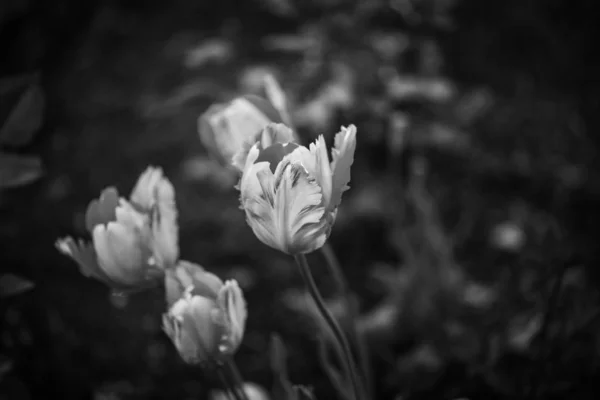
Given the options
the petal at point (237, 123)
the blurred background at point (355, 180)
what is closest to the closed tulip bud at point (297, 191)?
the petal at point (237, 123)

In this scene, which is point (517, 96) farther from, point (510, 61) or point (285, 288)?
point (285, 288)

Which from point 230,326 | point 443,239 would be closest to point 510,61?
point 443,239

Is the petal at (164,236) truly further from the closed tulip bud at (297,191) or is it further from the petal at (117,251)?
the closed tulip bud at (297,191)

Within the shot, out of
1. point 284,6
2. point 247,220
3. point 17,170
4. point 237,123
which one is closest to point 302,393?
point 247,220

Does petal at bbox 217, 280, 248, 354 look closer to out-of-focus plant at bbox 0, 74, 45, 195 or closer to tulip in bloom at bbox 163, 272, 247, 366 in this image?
tulip in bloom at bbox 163, 272, 247, 366

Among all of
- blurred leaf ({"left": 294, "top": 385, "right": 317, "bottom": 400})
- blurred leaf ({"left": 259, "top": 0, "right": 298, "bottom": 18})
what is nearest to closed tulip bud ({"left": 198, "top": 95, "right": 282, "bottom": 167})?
blurred leaf ({"left": 294, "top": 385, "right": 317, "bottom": 400})

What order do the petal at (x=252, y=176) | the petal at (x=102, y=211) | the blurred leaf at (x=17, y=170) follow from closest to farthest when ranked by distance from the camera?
the petal at (x=252, y=176) < the petal at (x=102, y=211) < the blurred leaf at (x=17, y=170)
